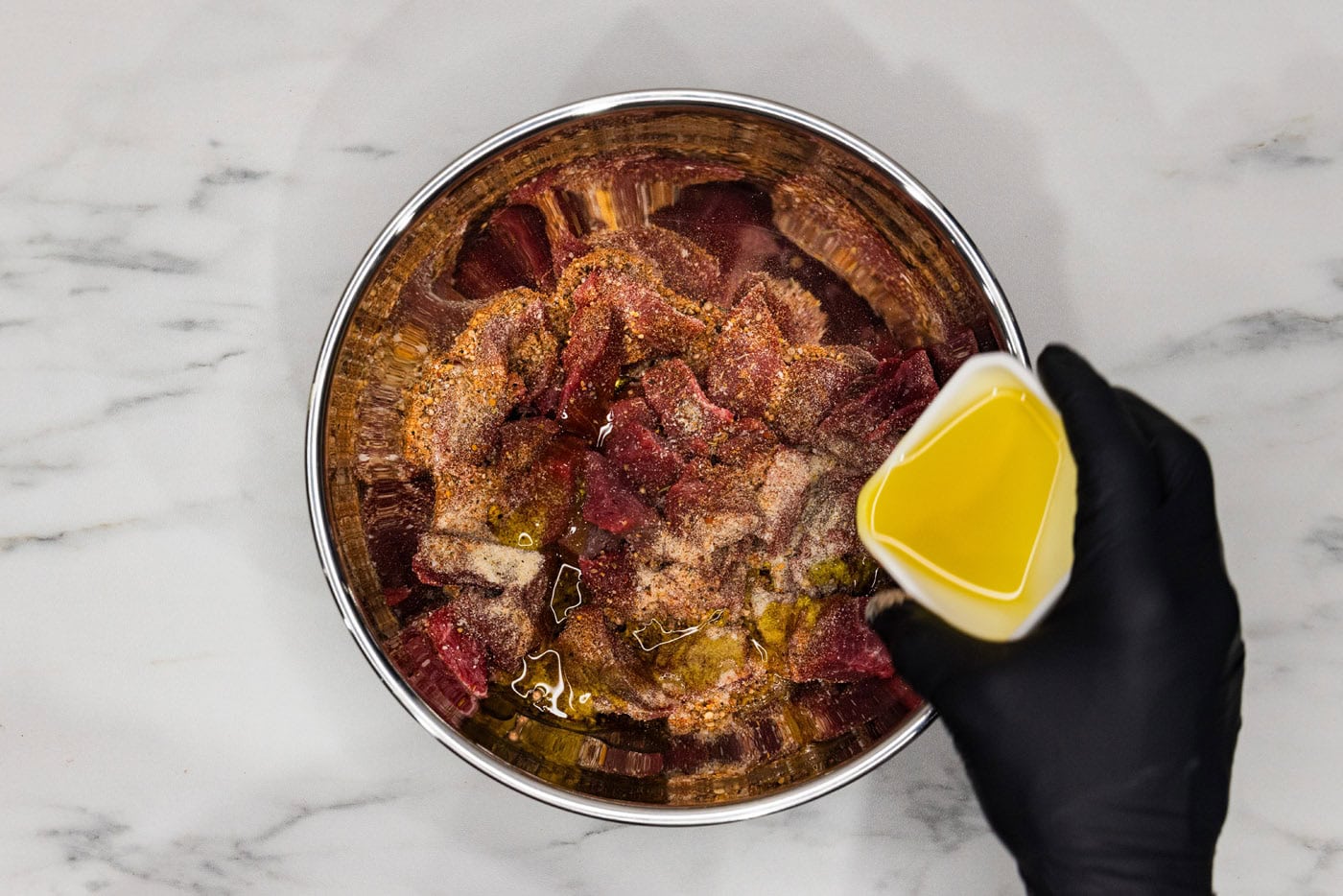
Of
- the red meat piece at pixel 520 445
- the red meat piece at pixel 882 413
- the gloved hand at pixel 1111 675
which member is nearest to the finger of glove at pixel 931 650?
the gloved hand at pixel 1111 675

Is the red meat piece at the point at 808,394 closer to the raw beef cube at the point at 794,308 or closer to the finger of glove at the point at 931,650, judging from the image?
the raw beef cube at the point at 794,308

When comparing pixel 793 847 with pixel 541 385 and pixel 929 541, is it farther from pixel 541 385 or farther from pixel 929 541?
pixel 541 385

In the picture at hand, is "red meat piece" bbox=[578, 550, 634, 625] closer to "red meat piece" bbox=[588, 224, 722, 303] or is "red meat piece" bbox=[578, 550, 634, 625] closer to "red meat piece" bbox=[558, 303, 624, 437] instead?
"red meat piece" bbox=[558, 303, 624, 437]

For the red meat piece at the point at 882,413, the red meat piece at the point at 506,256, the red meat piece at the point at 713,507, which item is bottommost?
the red meat piece at the point at 713,507

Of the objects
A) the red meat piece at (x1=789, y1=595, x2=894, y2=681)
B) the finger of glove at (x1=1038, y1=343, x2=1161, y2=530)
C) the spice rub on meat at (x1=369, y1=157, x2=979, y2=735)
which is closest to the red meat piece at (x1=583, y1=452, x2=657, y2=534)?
the spice rub on meat at (x1=369, y1=157, x2=979, y2=735)

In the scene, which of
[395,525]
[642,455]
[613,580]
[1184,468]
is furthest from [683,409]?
[1184,468]
